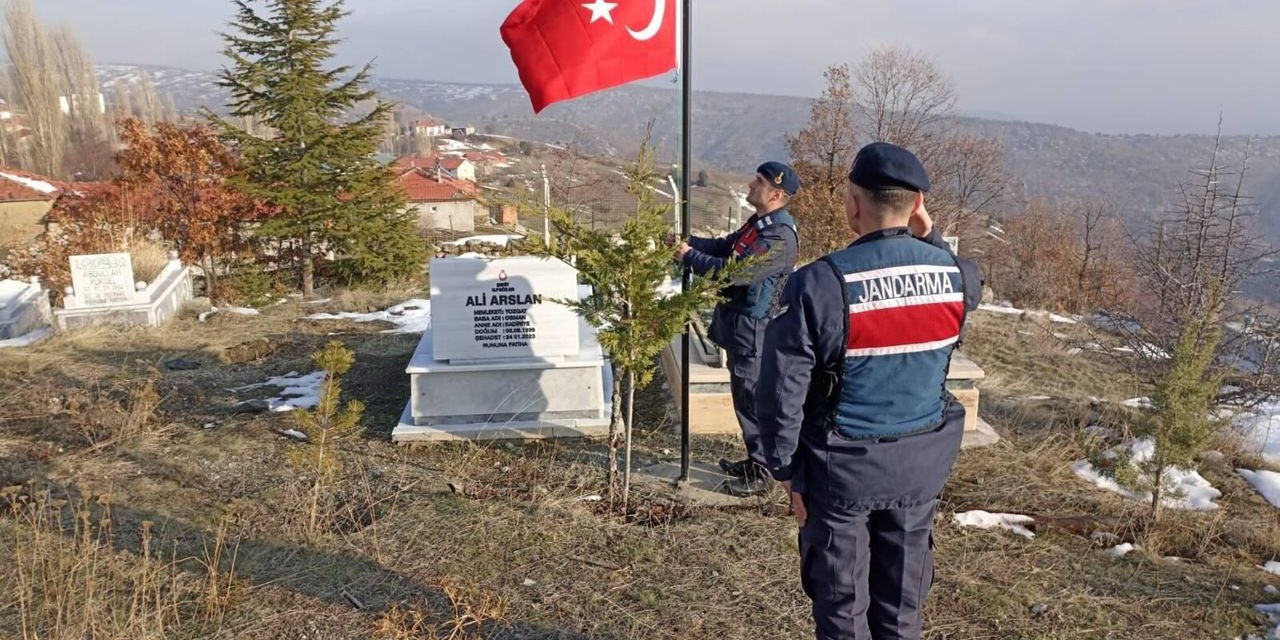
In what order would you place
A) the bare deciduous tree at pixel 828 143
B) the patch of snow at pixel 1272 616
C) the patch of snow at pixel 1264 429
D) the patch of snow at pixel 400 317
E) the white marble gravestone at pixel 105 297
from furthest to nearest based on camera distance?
the bare deciduous tree at pixel 828 143 → the patch of snow at pixel 400 317 → the white marble gravestone at pixel 105 297 → the patch of snow at pixel 1264 429 → the patch of snow at pixel 1272 616

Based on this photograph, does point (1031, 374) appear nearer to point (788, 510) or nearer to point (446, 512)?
point (788, 510)

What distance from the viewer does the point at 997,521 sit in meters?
4.53

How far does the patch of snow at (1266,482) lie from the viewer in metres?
5.33

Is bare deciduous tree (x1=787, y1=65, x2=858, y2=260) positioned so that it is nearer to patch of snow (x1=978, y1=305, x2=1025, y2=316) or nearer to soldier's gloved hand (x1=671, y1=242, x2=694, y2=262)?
patch of snow (x1=978, y1=305, x2=1025, y2=316)

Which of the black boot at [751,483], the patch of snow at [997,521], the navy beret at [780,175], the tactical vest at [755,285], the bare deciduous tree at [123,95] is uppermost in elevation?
the bare deciduous tree at [123,95]

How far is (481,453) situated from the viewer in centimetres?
546

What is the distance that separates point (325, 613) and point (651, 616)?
149 centimetres

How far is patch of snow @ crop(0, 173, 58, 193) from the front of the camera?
29.0 metres

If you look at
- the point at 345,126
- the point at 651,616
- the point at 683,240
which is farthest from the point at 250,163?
the point at 651,616

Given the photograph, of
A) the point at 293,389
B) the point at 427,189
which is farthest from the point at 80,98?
the point at 293,389

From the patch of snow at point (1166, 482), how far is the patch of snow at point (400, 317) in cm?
793

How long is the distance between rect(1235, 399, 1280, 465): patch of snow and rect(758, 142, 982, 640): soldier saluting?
17.6 feet

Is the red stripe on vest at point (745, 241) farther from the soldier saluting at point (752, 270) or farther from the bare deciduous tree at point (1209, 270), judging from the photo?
the bare deciduous tree at point (1209, 270)

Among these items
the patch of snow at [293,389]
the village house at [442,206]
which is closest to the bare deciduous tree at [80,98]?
the village house at [442,206]
